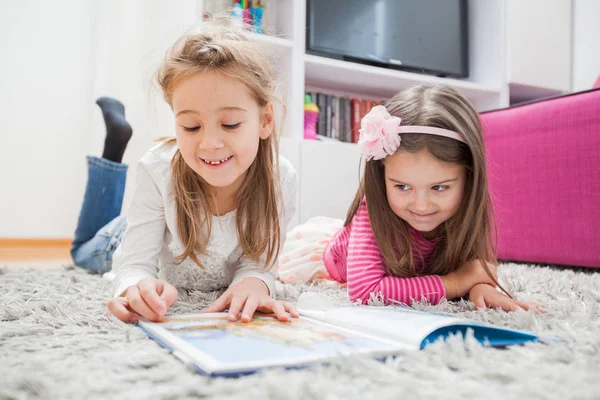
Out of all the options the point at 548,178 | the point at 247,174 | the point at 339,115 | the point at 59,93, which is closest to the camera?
the point at 247,174

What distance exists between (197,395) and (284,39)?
5.41 feet

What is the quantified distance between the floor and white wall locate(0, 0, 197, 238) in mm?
42

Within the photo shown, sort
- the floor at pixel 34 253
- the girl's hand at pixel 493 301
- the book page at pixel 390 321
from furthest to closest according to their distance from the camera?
the floor at pixel 34 253
the girl's hand at pixel 493 301
the book page at pixel 390 321

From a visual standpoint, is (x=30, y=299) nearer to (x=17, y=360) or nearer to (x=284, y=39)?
(x=17, y=360)

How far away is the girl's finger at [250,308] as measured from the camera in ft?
1.93

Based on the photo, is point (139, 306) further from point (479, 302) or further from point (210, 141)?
point (479, 302)

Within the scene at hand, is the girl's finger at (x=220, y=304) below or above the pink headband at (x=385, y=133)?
below

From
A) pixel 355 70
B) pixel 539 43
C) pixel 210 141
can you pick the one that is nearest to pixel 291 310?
pixel 210 141

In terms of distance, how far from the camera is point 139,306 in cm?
60

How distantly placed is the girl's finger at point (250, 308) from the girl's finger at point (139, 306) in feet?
0.34

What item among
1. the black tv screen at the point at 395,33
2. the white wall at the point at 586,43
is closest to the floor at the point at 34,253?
the black tv screen at the point at 395,33

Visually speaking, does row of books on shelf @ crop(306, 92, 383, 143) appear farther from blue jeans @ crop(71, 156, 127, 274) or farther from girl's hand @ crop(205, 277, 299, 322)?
girl's hand @ crop(205, 277, 299, 322)

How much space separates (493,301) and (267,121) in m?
0.46

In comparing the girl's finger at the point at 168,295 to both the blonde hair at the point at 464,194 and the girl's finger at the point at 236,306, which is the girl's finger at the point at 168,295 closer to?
the girl's finger at the point at 236,306
